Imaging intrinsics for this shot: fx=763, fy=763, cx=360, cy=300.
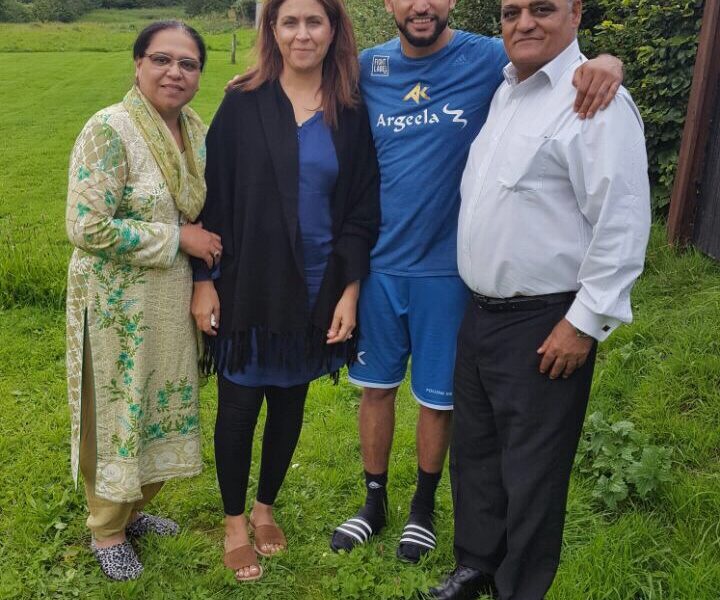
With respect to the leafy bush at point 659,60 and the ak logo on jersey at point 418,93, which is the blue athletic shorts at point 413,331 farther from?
the leafy bush at point 659,60

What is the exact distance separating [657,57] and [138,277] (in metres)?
4.47

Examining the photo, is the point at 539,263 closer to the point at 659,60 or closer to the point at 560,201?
the point at 560,201

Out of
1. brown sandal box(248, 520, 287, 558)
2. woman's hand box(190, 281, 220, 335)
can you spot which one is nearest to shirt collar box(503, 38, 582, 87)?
woman's hand box(190, 281, 220, 335)

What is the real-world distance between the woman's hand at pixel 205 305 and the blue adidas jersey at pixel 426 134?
65cm

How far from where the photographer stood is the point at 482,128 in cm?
268

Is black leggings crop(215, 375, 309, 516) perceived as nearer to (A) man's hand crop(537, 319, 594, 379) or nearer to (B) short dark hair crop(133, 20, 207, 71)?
(A) man's hand crop(537, 319, 594, 379)

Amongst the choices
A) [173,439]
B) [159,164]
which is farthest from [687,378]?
[159,164]

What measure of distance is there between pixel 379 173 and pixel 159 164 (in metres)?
0.81

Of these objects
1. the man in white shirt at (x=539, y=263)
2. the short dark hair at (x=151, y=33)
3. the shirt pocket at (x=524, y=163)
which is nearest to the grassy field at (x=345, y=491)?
the man in white shirt at (x=539, y=263)

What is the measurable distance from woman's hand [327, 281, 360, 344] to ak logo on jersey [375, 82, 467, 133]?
24.2 inches

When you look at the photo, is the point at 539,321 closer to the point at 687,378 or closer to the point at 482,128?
the point at 482,128

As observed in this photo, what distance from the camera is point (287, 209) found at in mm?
2740

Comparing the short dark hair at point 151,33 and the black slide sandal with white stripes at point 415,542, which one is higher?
the short dark hair at point 151,33

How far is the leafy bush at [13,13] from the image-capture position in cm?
5045
